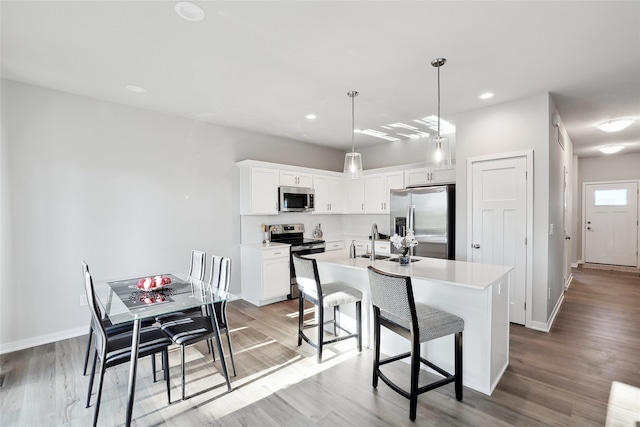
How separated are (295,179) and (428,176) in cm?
220

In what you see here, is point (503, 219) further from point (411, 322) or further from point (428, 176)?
point (411, 322)

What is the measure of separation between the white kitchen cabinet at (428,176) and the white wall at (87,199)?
10.00 feet

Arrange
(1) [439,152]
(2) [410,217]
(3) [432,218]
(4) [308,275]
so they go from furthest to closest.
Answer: (2) [410,217] < (3) [432,218] < (4) [308,275] < (1) [439,152]

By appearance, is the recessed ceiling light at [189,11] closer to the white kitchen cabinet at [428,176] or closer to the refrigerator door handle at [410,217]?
the refrigerator door handle at [410,217]

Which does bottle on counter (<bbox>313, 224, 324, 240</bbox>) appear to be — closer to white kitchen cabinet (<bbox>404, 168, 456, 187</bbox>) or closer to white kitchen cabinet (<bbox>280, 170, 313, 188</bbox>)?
white kitchen cabinet (<bbox>280, 170, 313, 188</bbox>)

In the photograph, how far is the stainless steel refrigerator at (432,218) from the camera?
4.26 meters

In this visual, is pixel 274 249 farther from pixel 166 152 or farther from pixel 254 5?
pixel 254 5

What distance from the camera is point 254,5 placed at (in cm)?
198

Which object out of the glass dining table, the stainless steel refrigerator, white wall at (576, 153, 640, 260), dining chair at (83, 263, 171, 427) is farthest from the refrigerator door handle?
white wall at (576, 153, 640, 260)

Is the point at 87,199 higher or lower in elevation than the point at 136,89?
lower

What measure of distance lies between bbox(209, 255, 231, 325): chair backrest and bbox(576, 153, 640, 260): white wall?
848 cm

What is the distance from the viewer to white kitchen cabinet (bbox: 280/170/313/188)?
5.11 m

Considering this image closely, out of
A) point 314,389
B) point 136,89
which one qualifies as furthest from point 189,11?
point 314,389

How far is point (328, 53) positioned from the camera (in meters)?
2.59
